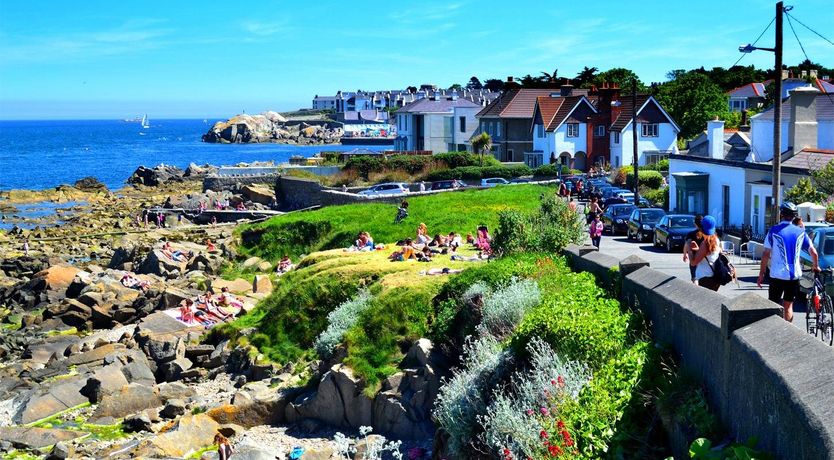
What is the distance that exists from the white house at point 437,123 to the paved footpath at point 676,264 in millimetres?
53699

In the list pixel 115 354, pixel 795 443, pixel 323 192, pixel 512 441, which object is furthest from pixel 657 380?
pixel 323 192

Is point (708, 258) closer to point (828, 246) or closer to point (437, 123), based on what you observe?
point (828, 246)

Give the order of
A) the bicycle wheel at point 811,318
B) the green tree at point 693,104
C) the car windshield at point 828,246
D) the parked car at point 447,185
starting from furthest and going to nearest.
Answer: the green tree at point 693,104, the parked car at point 447,185, the car windshield at point 828,246, the bicycle wheel at point 811,318

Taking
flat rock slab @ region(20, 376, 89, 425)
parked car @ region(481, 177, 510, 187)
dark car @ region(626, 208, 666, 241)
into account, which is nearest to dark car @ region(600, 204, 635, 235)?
dark car @ region(626, 208, 666, 241)

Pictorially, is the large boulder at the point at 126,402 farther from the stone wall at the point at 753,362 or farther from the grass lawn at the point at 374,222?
the grass lawn at the point at 374,222

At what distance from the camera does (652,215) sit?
117ft

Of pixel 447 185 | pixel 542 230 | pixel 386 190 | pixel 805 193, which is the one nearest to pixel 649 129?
pixel 447 185

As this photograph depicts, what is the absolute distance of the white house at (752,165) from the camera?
33781 millimetres

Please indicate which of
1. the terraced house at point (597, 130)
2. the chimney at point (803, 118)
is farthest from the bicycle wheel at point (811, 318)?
the terraced house at point (597, 130)

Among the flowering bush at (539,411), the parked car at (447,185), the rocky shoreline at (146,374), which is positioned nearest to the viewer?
the flowering bush at (539,411)

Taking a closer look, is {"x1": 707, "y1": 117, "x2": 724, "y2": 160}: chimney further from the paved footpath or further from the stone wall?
the stone wall

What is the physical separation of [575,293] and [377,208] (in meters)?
31.5

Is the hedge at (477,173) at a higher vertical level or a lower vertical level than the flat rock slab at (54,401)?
higher

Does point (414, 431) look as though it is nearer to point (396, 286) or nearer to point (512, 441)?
point (396, 286)
